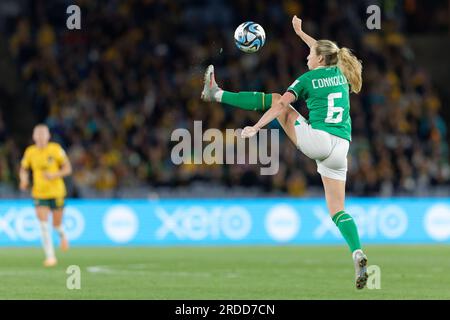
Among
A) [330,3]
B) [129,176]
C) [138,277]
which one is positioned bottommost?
[138,277]

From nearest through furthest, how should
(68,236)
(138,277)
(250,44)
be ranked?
(250,44), (138,277), (68,236)

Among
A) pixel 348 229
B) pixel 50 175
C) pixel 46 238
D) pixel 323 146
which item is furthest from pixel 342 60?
pixel 50 175

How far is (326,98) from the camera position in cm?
1088

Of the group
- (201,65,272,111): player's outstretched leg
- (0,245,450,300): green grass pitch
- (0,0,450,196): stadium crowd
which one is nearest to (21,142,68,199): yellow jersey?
(0,245,450,300): green grass pitch

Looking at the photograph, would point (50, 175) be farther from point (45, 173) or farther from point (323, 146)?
point (323, 146)

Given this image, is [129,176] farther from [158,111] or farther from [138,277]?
→ [138,277]

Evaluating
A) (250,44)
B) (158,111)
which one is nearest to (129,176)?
(158,111)

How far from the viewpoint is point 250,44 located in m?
11.5

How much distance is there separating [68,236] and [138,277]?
8438 mm

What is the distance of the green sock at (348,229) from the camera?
10.9 m

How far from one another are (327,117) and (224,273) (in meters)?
4.09

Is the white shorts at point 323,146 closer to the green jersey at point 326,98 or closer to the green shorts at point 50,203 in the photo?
the green jersey at point 326,98

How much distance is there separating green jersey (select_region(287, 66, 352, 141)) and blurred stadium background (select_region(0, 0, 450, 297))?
443 inches
